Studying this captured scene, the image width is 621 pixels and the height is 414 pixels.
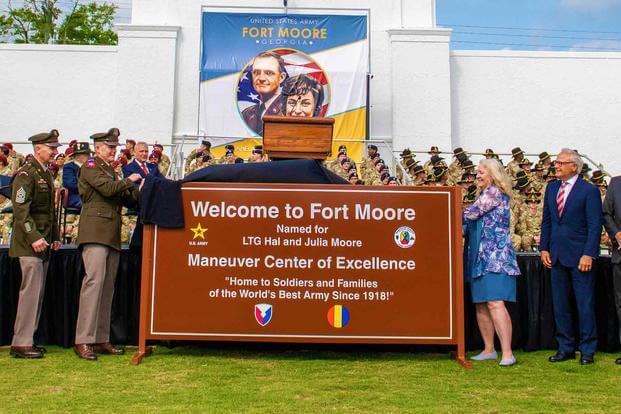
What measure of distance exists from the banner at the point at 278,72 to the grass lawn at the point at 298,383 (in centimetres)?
1075

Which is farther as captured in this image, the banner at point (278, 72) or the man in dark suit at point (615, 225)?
the banner at point (278, 72)

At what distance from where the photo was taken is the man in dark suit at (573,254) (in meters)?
5.54

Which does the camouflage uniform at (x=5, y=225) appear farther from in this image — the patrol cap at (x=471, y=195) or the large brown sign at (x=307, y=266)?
the patrol cap at (x=471, y=195)

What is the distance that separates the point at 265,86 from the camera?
1620 centimetres

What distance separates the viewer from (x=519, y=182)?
1255cm

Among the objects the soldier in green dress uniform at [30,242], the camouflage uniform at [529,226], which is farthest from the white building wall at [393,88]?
the soldier in green dress uniform at [30,242]

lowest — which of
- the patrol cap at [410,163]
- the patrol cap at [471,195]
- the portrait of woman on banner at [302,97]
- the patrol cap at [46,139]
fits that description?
the patrol cap at [46,139]

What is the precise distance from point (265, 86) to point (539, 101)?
7.94 meters

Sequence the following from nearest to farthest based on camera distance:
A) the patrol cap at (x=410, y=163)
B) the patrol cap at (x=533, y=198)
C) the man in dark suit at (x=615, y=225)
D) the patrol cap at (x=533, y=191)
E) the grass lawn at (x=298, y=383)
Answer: the grass lawn at (x=298, y=383) < the man in dark suit at (x=615, y=225) < the patrol cap at (x=533, y=198) < the patrol cap at (x=533, y=191) < the patrol cap at (x=410, y=163)

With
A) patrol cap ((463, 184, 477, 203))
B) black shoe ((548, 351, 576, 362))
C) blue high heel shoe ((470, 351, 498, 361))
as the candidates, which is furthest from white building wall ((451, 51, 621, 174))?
blue high heel shoe ((470, 351, 498, 361))

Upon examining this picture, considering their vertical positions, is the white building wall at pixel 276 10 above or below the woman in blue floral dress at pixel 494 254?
above

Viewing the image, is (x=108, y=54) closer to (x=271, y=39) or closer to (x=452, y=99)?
(x=271, y=39)

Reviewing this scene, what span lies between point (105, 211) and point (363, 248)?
2172 mm

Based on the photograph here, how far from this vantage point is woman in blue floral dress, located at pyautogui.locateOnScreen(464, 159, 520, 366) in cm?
532
